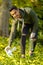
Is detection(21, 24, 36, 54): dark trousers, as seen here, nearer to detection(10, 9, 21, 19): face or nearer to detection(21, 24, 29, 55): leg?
detection(21, 24, 29, 55): leg

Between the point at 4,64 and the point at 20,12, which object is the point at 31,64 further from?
the point at 20,12

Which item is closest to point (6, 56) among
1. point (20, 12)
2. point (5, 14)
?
point (20, 12)

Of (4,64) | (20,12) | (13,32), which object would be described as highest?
(20,12)

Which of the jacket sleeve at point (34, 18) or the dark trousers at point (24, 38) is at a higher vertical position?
the jacket sleeve at point (34, 18)

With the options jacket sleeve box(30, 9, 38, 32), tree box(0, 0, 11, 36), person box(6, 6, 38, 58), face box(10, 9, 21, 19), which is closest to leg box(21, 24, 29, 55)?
person box(6, 6, 38, 58)

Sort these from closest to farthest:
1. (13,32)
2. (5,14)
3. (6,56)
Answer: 1. (13,32)
2. (6,56)
3. (5,14)

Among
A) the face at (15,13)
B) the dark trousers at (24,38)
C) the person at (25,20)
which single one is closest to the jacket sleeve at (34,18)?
the person at (25,20)

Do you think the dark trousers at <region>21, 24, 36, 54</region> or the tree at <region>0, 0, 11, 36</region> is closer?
the dark trousers at <region>21, 24, 36, 54</region>

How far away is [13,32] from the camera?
313 inches

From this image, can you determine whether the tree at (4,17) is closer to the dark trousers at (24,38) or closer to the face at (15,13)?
the dark trousers at (24,38)

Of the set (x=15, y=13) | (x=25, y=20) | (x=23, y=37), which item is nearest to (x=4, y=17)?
(x=23, y=37)

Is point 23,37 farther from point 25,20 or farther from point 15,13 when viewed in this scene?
point 15,13

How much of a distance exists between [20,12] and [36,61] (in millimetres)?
1365

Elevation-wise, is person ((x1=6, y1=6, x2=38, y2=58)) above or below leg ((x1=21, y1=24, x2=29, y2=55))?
above
